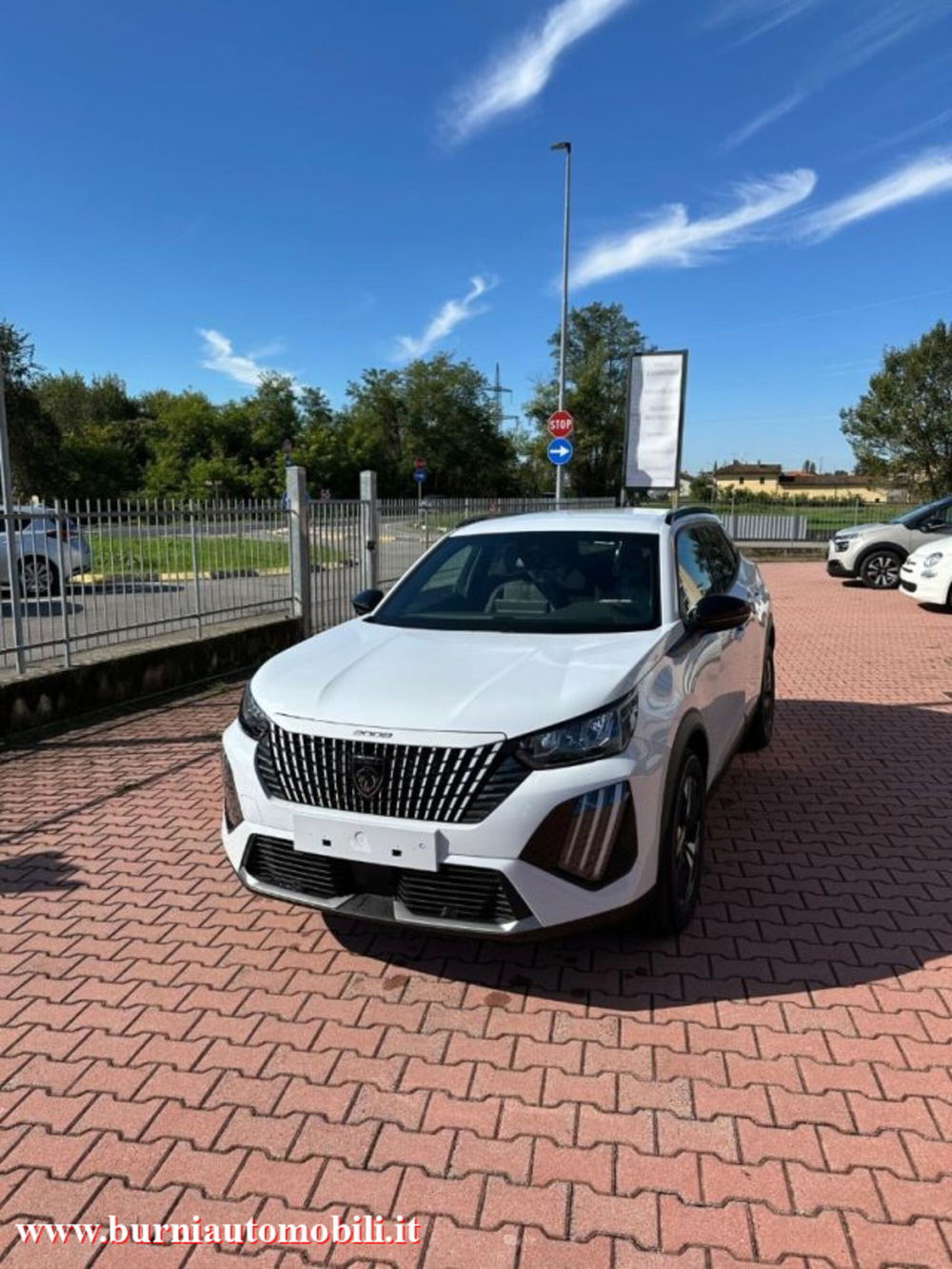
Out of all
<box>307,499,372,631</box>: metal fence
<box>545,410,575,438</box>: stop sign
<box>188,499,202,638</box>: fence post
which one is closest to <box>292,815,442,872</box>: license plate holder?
<box>188,499,202,638</box>: fence post

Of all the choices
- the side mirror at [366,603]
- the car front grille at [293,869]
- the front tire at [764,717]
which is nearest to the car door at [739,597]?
the front tire at [764,717]

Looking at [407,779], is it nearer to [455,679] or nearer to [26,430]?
[455,679]

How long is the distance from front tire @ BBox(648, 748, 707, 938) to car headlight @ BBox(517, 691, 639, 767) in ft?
1.35

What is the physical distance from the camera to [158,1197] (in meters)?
2.19

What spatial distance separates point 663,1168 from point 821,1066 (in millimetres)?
698

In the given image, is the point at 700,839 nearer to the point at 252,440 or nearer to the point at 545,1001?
the point at 545,1001

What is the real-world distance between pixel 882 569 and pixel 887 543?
53 centimetres

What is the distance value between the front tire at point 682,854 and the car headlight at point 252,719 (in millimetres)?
1495

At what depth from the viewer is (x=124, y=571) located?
7.68 meters

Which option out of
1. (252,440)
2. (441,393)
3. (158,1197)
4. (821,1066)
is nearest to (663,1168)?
(821,1066)

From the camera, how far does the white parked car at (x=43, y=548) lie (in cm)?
654

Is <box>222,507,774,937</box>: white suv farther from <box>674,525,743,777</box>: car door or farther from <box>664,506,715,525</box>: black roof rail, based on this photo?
<box>664,506,715,525</box>: black roof rail

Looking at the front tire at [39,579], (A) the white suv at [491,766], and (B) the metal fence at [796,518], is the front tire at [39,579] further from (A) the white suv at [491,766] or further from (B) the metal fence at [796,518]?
(B) the metal fence at [796,518]

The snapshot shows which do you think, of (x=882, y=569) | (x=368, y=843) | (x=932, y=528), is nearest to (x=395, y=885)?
(x=368, y=843)
